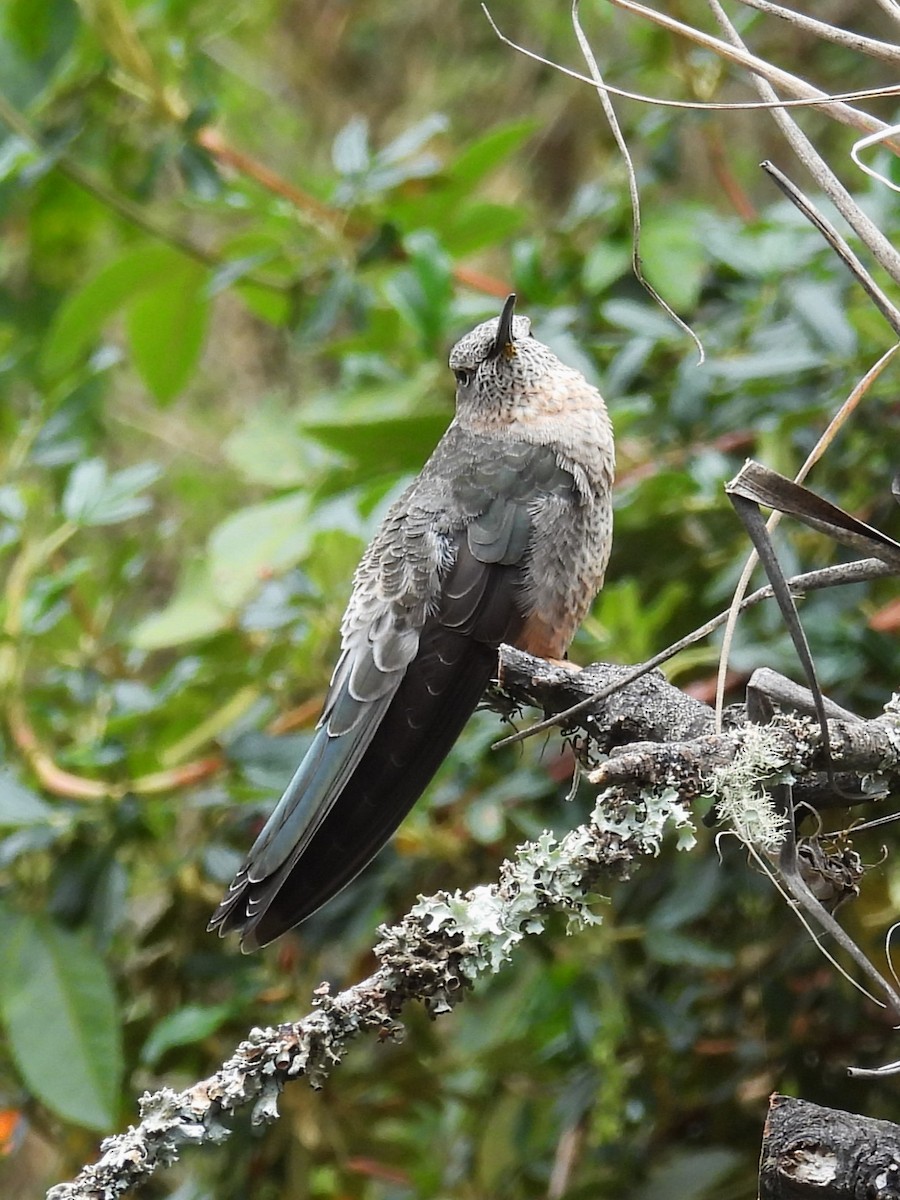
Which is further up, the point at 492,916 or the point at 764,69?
the point at 764,69

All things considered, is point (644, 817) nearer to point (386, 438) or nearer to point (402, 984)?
point (402, 984)

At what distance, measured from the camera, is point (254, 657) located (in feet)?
8.99

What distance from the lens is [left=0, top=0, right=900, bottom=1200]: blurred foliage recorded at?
2414 mm

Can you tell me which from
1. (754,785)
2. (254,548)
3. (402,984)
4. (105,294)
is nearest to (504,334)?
(254,548)

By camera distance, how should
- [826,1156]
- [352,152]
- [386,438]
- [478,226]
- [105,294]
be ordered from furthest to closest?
[105,294] → [478,226] → [352,152] → [386,438] → [826,1156]

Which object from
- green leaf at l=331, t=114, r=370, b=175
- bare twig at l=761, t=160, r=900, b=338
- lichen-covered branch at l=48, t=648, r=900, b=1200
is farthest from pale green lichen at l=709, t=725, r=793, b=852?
green leaf at l=331, t=114, r=370, b=175

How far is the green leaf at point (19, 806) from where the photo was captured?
93.7 inches

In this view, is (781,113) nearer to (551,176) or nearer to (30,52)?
(30,52)

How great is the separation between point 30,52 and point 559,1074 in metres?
2.52

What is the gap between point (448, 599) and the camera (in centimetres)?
226

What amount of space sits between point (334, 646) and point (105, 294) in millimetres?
1042

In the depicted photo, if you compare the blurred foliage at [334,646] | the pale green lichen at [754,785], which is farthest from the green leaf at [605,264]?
the pale green lichen at [754,785]

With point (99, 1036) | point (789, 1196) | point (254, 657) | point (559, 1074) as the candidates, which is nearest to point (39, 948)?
point (99, 1036)

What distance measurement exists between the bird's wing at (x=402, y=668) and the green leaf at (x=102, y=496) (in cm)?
59
